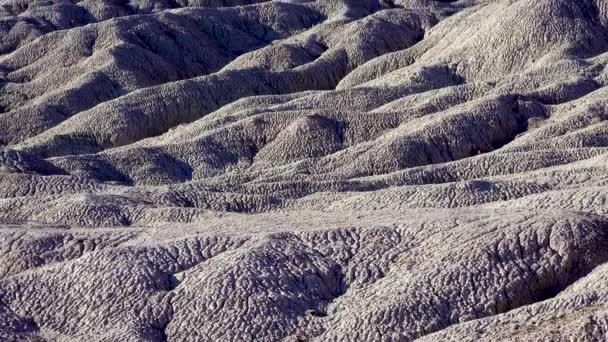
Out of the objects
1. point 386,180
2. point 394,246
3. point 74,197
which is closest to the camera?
point 394,246

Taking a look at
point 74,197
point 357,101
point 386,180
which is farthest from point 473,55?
point 74,197

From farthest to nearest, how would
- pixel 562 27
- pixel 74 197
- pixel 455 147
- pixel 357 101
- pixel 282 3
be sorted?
pixel 282 3 < pixel 562 27 < pixel 357 101 < pixel 455 147 < pixel 74 197

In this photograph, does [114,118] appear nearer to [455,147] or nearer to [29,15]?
[455,147]

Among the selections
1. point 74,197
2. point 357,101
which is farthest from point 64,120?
point 74,197

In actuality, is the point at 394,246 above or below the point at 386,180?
above

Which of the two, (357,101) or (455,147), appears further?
(357,101)

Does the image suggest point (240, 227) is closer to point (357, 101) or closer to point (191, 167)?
point (191, 167)
